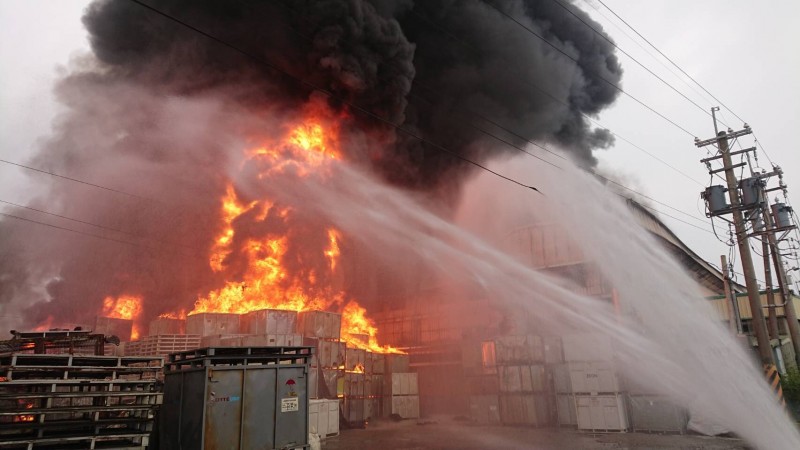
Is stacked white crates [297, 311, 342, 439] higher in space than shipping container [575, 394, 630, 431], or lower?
higher

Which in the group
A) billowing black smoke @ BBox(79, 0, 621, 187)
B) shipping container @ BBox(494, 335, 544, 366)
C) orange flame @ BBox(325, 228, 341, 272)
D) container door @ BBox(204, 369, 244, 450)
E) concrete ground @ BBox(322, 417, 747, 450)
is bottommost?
concrete ground @ BBox(322, 417, 747, 450)

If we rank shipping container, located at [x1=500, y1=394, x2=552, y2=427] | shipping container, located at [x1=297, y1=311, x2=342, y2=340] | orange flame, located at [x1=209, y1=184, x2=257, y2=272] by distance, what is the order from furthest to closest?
1. orange flame, located at [x1=209, y1=184, x2=257, y2=272]
2. shipping container, located at [x1=297, y1=311, x2=342, y2=340]
3. shipping container, located at [x1=500, y1=394, x2=552, y2=427]

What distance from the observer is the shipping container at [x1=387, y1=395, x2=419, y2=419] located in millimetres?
20047

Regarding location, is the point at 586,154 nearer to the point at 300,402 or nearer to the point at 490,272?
the point at 490,272

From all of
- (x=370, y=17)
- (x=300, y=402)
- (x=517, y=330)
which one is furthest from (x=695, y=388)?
(x=370, y=17)

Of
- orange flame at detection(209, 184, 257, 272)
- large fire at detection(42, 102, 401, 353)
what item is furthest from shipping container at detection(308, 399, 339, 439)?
orange flame at detection(209, 184, 257, 272)

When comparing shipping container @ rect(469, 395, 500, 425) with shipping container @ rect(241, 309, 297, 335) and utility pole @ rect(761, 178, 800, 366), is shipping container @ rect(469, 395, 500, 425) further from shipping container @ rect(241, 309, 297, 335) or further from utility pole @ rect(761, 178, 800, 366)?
utility pole @ rect(761, 178, 800, 366)

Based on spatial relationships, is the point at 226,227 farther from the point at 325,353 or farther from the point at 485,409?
the point at 485,409

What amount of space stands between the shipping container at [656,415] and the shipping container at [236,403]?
11886 mm

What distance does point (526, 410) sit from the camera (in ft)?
57.3

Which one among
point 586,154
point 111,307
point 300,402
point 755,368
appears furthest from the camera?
point 111,307

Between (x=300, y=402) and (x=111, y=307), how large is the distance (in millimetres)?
24055

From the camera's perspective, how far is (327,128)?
21.0m

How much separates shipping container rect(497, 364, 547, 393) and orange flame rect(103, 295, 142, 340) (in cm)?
2111
